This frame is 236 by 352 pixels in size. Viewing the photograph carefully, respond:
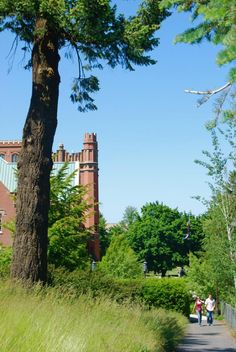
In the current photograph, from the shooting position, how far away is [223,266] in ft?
82.0

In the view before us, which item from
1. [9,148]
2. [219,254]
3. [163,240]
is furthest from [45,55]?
[9,148]

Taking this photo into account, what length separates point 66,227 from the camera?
28.1 m

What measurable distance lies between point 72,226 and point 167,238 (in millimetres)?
53815

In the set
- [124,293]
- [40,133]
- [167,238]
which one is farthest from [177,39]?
[167,238]

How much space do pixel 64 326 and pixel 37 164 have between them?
5.00 metres

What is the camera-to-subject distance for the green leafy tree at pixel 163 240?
80500 millimetres

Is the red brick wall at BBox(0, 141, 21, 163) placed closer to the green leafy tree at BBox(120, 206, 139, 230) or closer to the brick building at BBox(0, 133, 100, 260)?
the brick building at BBox(0, 133, 100, 260)

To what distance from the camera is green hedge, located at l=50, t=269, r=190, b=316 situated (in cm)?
1689

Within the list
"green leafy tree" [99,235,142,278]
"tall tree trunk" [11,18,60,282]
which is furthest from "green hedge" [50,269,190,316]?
"green leafy tree" [99,235,142,278]

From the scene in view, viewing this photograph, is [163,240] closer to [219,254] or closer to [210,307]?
[210,307]

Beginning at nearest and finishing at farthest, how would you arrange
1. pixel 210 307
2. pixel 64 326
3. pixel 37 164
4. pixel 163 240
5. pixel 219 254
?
pixel 64 326 → pixel 37 164 → pixel 219 254 → pixel 210 307 → pixel 163 240

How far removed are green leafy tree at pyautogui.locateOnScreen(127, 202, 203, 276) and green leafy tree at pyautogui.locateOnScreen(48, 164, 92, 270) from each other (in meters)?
49.9

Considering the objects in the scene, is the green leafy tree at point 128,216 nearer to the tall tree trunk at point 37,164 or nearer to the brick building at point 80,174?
the brick building at point 80,174

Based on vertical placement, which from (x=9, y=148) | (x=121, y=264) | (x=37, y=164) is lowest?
(x=121, y=264)
